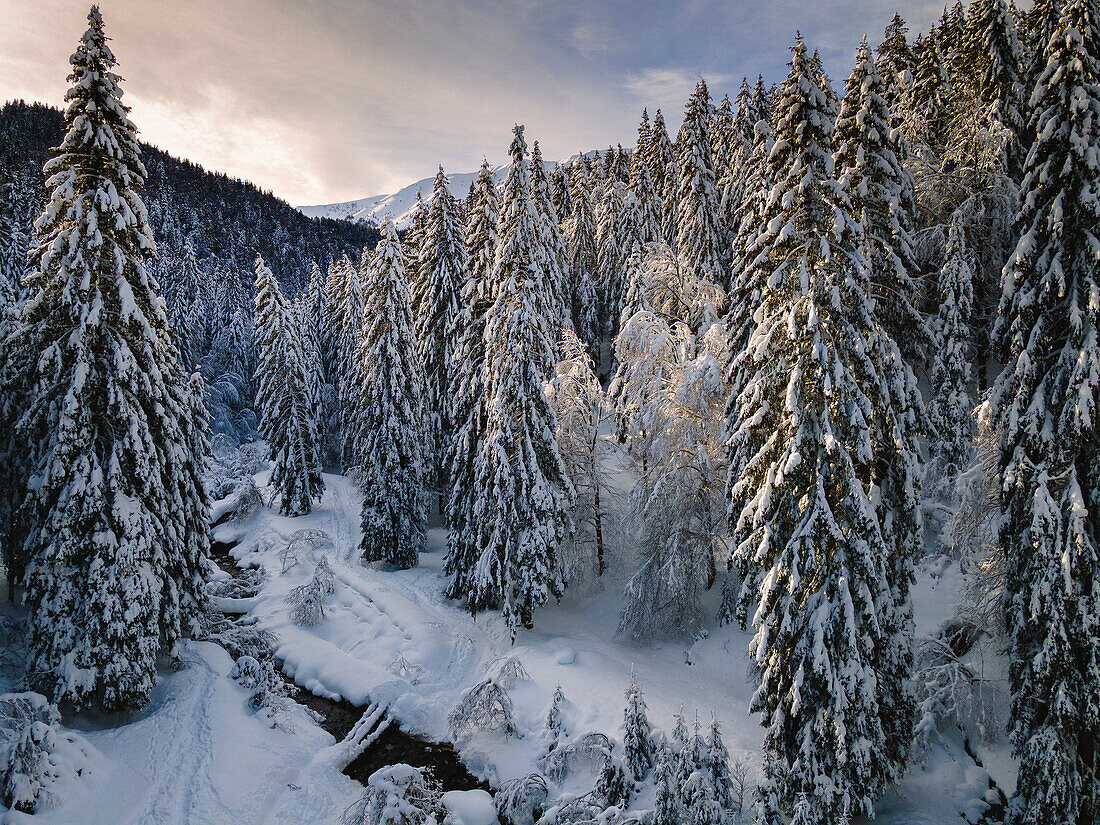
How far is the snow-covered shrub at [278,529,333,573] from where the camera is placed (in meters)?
26.2

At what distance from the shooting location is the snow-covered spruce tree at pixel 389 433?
24.8 m

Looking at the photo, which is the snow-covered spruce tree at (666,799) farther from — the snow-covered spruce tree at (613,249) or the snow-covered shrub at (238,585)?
the snow-covered spruce tree at (613,249)

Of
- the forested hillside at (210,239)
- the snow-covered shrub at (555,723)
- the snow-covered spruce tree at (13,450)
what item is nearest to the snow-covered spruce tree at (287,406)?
the forested hillside at (210,239)

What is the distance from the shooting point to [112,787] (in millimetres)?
11781

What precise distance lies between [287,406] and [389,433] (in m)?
12.0

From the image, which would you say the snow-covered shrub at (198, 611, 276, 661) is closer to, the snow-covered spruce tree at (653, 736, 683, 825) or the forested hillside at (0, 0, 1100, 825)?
the forested hillside at (0, 0, 1100, 825)

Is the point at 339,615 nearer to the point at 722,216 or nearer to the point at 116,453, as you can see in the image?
the point at 116,453

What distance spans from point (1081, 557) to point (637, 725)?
907cm

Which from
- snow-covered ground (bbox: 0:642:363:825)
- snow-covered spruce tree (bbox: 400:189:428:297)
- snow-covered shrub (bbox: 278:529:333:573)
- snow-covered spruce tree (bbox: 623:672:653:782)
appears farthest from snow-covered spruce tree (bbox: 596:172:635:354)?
snow-covered ground (bbox: 0:642:363:825)

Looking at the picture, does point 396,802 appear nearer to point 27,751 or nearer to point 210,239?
point 27,751

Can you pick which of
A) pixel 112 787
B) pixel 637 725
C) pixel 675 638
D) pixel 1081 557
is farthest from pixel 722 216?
pixel 112 787

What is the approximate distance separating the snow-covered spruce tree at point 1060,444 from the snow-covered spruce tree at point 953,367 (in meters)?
7.65

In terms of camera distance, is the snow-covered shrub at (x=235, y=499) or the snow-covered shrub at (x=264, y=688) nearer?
the snow-covered shrub at (x=264, y=688)

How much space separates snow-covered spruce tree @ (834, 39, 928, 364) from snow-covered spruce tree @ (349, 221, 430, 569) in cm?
1856
